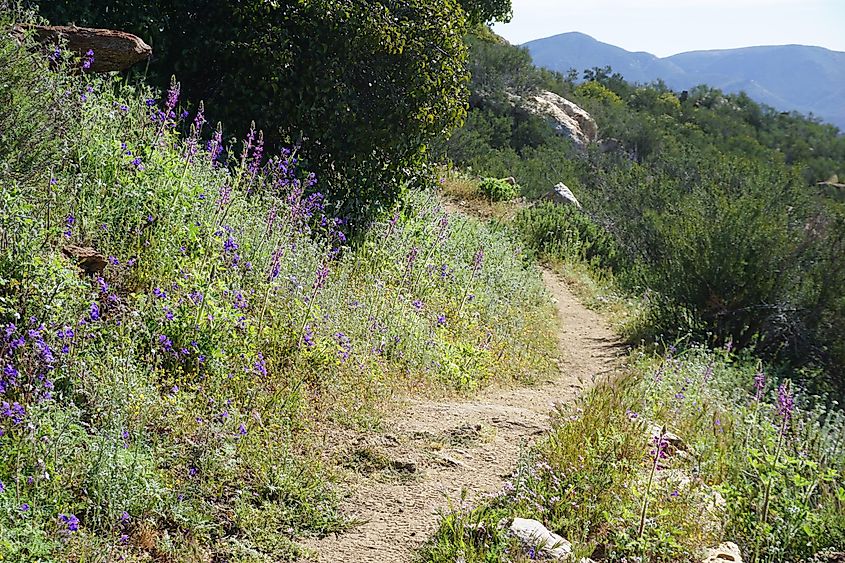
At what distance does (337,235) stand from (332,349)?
84.3 inches

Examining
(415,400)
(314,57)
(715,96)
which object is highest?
(715,96)

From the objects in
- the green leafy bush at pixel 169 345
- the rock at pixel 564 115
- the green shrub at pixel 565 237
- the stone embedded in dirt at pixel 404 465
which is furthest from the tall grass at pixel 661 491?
the rock at pixel 564 115

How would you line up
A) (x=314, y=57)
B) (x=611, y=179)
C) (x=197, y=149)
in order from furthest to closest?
(x=611, y=179), (x=314, y=57), (x=197, y=149)

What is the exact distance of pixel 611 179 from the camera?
16281 millimetres

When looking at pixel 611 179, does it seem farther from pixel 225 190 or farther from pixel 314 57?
pixel 225 190

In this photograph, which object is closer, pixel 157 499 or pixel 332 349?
pixel 157 499

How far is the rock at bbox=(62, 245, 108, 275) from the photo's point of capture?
4172 mm

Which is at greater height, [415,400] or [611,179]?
[611,179]

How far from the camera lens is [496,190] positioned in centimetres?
1486

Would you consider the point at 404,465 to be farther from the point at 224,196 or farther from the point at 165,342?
the point at 224,196

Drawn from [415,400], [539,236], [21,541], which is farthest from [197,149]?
[539,236]

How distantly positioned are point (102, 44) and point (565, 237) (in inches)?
346

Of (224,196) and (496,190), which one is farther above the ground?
(224,196)

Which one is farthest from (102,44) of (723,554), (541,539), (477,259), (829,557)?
(829,557)
